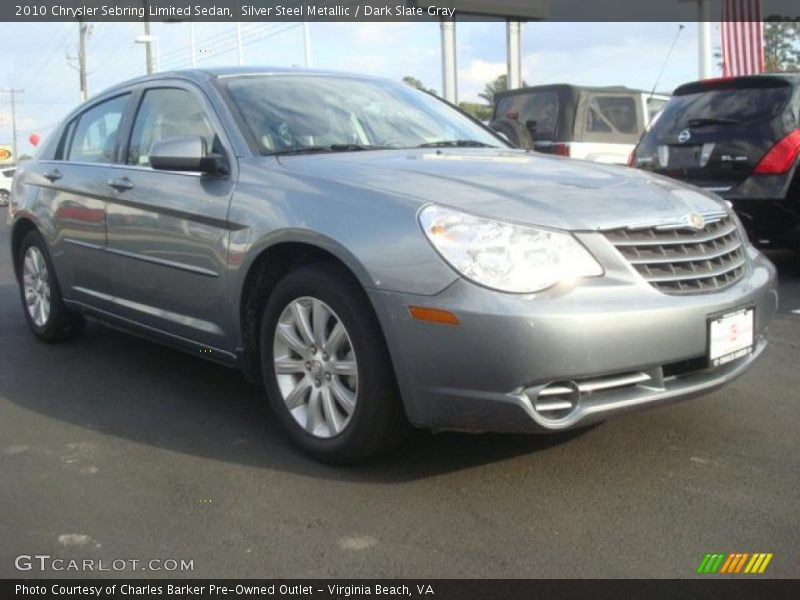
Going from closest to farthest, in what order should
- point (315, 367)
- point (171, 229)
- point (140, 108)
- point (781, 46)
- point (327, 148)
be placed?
point (315, 367)
point (327, 148)
point (171, 229)
point (140, 108)
point (781, 46)

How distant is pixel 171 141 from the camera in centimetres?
394

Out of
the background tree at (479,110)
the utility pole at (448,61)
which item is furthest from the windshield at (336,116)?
the utility pole at (448,61)

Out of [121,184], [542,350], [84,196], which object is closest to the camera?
[542,350]

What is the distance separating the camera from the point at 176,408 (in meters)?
4.45

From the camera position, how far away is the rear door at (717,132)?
6.82 metres

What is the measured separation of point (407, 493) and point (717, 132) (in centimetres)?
491

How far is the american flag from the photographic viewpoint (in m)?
13.9

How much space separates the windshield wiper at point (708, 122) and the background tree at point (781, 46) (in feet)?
73.2

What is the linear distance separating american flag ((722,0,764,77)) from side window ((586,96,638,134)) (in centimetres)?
267

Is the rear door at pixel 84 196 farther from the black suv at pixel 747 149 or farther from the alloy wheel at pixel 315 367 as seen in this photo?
the black suv at pixel 747 149

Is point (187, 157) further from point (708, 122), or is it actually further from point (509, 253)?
point (708, 122)

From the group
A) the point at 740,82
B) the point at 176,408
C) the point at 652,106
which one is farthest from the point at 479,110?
the point at 176,408

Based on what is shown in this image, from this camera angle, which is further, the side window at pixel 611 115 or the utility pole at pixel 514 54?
the utility pole at pixel 514 54

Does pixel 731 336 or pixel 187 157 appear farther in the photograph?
pixel 187 157
